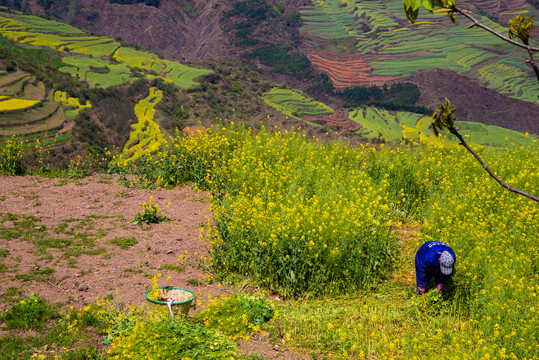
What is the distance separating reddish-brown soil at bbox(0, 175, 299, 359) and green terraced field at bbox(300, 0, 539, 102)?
3724 centimetres

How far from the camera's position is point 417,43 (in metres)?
47.5

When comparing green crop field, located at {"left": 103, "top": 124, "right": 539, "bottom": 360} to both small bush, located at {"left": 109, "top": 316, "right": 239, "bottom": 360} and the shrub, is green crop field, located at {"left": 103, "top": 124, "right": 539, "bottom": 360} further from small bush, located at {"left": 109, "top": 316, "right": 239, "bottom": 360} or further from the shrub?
the shrub

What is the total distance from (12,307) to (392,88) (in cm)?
4381

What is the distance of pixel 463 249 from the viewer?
17.9 ft

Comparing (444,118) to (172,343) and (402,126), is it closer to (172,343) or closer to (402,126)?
(172,343)

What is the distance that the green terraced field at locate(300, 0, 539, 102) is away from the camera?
134 feet

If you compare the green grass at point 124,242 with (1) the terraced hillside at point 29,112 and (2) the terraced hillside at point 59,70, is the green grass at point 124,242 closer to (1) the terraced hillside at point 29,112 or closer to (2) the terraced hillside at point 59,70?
(2) the terraced hillside at point 59,70

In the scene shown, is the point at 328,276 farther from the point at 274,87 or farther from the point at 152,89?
the point at 274,87

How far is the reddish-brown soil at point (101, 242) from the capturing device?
479 cm

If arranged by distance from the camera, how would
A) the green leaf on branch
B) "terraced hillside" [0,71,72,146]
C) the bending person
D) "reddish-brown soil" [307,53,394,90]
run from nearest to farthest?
the green leaf on branch < the bending person < "terraced hillside" [0,71,72,146] < "reddish-brown soil" [307,53,394,90]

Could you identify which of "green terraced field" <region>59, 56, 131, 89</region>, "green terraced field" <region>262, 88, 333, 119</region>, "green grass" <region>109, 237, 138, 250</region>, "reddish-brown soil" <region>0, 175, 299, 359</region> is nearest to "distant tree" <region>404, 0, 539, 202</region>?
"reddish-brown soil" <region>0, 175, 299, 359</region>

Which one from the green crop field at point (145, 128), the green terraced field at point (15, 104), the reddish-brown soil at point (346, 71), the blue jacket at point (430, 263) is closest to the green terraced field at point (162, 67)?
the green crop field at point (145, 128)

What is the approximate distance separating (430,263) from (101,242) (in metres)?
4.79

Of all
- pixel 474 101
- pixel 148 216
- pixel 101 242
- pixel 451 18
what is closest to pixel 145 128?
pixel 148 216
